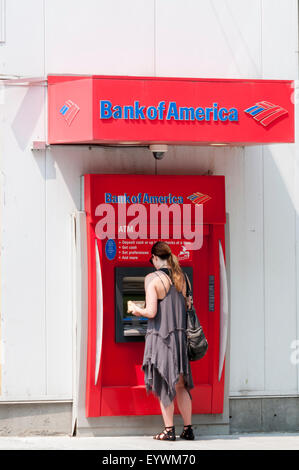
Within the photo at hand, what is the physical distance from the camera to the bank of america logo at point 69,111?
24.7 ft

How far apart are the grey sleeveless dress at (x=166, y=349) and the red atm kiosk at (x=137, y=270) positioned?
0.32m

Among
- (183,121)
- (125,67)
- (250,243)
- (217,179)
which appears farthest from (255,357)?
(125,67)

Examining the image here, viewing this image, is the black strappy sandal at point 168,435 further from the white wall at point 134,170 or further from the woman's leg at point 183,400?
the white wall at point 134,170

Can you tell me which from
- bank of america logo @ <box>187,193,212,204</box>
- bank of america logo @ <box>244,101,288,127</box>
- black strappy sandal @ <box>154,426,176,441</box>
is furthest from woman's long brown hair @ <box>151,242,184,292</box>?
bank of america logo @ <box>244,101,288,127</box>

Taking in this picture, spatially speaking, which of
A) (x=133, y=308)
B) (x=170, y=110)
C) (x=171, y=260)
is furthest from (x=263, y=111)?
(x=133, y=308)

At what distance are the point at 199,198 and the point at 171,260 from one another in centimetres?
68

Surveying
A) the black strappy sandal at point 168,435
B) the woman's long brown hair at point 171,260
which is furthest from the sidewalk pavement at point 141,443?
the woman's long brown hair at point 171,260

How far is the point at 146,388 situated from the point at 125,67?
2.83 meters

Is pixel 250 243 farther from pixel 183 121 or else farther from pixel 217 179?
pixel 183 121

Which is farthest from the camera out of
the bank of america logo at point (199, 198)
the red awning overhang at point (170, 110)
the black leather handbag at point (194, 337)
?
the bank of america logo at point (199, 198)

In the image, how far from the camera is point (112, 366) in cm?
791

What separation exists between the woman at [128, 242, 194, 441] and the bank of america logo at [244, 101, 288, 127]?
130 centimetres

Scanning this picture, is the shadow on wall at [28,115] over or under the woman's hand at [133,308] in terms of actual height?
over

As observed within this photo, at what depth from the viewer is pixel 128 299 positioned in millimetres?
7887
